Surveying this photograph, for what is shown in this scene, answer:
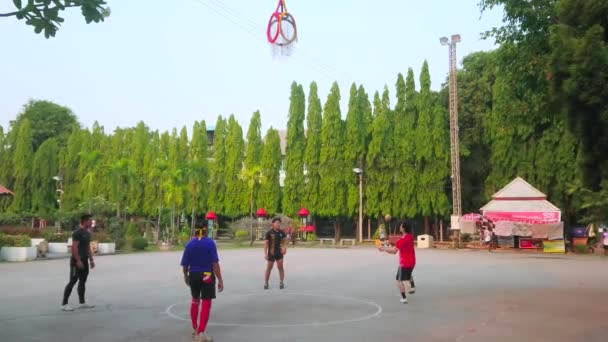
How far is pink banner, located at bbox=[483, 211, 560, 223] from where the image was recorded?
31.8m

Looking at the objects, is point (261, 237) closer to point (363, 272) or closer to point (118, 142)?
point (118, 142)

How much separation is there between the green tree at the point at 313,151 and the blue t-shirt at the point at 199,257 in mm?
36418

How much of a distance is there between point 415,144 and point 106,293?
106 feet

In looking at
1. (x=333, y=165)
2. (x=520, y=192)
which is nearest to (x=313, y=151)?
(x=333, y=165)

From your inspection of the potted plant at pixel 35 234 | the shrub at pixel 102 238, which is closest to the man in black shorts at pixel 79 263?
the shrub at pixel 102 238

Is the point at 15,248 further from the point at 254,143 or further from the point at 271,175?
the point at 254,143

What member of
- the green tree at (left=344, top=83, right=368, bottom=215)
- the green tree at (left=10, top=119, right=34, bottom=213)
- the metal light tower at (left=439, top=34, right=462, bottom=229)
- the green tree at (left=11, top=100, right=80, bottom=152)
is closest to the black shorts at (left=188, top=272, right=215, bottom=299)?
the metal light tower at (left=439, top=34, right=462, bottom=229)

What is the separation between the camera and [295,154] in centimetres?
4569

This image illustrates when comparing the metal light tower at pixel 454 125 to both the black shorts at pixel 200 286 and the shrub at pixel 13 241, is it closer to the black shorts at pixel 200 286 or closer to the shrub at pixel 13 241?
the shrub at pixel 13 241

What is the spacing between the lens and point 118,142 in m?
51.0

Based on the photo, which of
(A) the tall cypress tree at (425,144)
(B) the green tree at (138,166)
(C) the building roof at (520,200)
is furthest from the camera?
(B) the green tree at (138,166)

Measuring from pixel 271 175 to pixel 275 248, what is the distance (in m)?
32.8

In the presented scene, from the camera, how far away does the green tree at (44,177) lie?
162 ft

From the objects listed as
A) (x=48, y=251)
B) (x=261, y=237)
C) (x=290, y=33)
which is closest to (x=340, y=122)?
(x=261, y=237)
